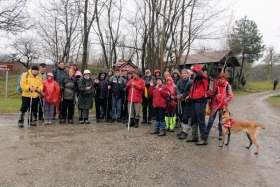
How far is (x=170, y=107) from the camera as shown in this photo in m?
7.71

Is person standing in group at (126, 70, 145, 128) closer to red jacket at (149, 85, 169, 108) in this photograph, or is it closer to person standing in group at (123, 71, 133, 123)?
person standing in group at (123, 71, 133, 123)

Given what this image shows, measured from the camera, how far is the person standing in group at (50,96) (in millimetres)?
7992

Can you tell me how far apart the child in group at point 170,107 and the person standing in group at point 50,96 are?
3.72m

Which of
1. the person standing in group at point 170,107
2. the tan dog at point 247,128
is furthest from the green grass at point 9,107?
the tan dog at point 247,128

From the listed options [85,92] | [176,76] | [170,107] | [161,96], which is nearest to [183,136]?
[170,107]

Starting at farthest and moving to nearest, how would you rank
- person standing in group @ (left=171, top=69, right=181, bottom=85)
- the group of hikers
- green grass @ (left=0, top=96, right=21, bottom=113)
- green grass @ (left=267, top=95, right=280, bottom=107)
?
green grass @ (left=267, top=95, right=280, bottom=107), green grass @ (left=0, top=96, right=21, bottom=113), person standing in group @ (left=171, top=69, right=181, bottom=85), the group of hikers

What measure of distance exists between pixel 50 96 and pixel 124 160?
427 cm

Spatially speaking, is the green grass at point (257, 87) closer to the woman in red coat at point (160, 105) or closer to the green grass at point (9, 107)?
the green grass at point (9, 107)

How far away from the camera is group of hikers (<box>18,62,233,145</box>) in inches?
262

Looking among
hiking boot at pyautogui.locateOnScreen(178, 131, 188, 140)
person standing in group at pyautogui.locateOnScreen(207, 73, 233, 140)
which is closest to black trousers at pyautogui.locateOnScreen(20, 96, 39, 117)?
hiking boot at pyautogui.locateOnScreen(178, 131, 188, 140)

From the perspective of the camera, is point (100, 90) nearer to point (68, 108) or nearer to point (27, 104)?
point (68, 108)

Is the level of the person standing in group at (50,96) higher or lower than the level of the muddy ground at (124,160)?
higher

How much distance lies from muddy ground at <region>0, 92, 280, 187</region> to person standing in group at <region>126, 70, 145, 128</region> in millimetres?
1075

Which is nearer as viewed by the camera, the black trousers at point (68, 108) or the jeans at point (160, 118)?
the jeans at point (160, 118)
